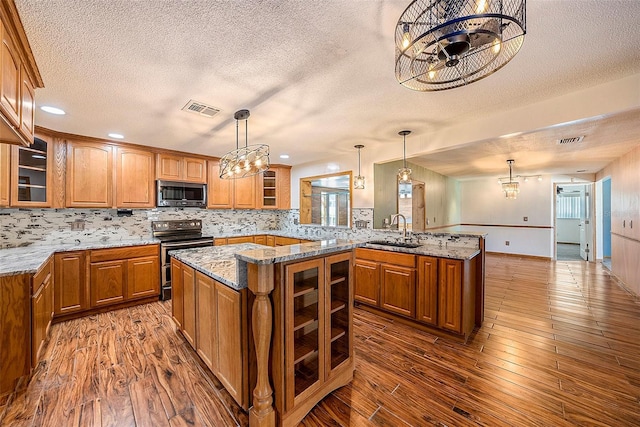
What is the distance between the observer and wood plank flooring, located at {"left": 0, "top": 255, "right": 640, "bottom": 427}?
1672 mm

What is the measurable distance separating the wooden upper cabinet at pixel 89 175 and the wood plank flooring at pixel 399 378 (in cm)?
156

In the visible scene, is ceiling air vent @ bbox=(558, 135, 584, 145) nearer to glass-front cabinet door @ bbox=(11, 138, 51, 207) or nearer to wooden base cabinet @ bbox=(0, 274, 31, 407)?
wooden base cabinet @ bbox=(0, 274, 31, 407)

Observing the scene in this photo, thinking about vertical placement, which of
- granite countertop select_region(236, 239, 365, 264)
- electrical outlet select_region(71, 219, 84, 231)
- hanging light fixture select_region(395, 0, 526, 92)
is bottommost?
granite countertop select_region(236, 239, 365, 264)

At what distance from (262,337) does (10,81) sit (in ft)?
6.74

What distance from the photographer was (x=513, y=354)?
2.37 m

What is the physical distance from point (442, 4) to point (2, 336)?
3.40m

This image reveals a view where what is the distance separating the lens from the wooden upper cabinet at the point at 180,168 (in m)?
4.14

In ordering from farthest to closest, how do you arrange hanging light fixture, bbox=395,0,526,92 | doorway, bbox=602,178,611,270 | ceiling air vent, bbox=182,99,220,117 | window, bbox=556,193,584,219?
window, bbox=556,193,584,219 < doorway, bbox=602,178,611,270 < ceiling air vent, bbox=182,99,220,117 < hanging light fixture, bbox=395,0,526,92

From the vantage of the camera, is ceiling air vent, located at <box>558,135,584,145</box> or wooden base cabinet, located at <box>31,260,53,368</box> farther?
ceiling air vent, located at <box>558,135,584,145</box>

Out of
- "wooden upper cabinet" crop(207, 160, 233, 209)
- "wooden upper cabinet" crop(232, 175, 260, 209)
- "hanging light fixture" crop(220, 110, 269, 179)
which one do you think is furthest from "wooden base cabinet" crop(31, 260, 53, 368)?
"wooden upper cabinet" crop(232, 175, 260, 209)

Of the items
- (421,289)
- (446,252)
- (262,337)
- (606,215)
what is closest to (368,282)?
(421,289)

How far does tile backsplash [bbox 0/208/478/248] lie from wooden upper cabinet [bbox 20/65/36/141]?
90.1 inches

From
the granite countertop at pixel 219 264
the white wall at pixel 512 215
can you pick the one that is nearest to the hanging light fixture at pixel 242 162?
the granite countertop at pixel 219 264

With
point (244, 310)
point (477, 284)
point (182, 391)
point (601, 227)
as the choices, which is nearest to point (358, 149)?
point (477, 284)
